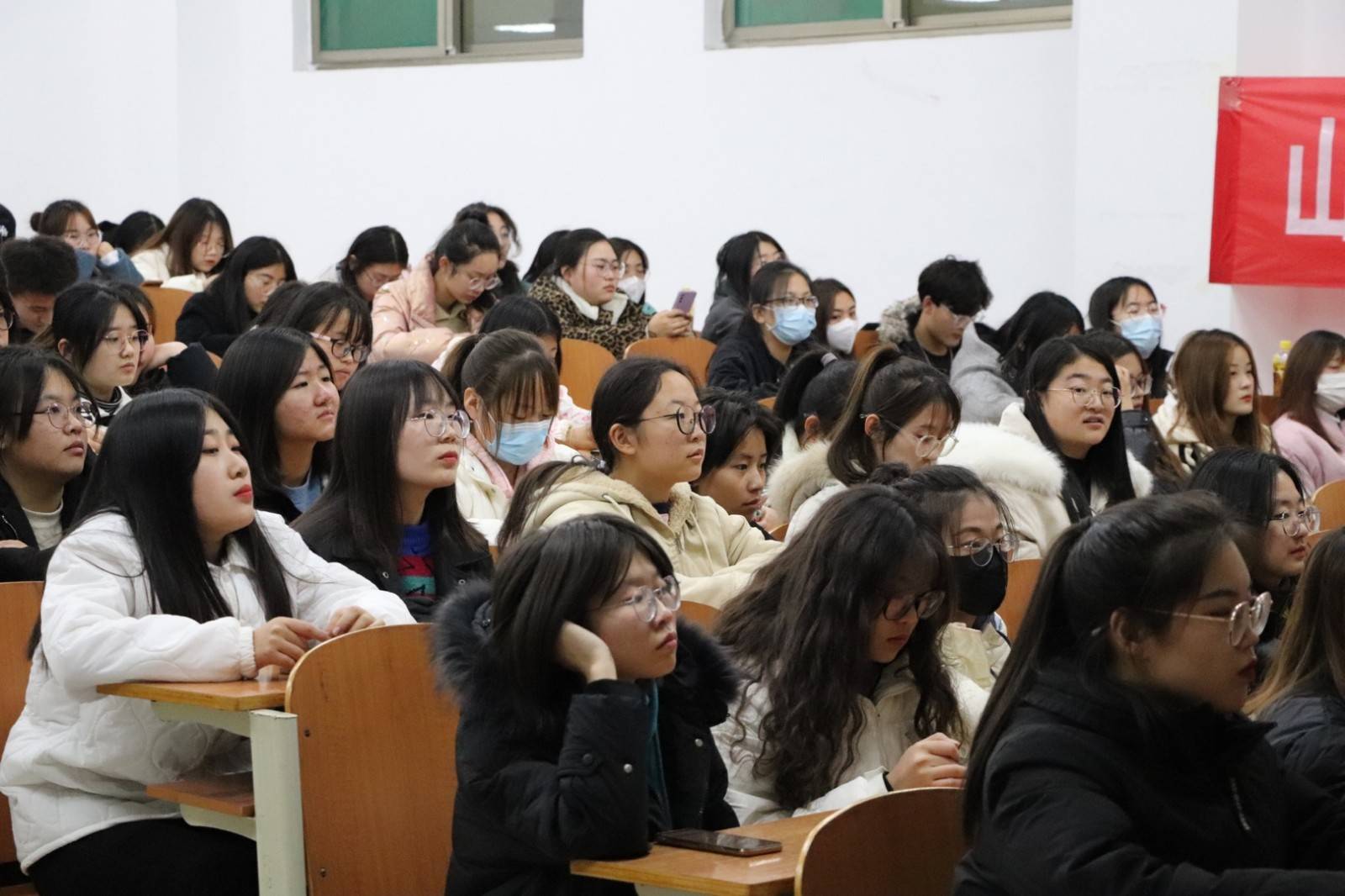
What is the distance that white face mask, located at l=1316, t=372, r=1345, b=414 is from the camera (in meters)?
6.18

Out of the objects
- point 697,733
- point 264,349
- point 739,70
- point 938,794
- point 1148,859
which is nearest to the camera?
point 1148,859

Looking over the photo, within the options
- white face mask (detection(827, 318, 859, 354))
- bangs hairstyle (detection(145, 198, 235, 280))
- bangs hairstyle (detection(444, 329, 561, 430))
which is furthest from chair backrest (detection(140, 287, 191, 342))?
bangs hairstyle (detection(444, 329, 561, 430))

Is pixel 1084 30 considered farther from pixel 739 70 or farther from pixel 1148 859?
pixel 1148 859

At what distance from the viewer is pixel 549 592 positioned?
2.17 meters

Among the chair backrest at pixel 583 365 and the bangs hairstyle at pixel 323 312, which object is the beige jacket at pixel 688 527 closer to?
the bangs hairstyle at pixel 323 312

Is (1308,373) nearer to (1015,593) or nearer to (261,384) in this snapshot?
(1015,593)

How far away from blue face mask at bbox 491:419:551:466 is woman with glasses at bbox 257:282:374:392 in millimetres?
596

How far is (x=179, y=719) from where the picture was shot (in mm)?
2688

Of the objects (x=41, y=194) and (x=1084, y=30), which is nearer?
(x=1084, y=30)

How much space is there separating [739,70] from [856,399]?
4755 mm

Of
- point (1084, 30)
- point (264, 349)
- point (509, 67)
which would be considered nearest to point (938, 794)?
point (264, 349)

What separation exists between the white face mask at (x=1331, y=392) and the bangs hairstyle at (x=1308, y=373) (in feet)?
0.06

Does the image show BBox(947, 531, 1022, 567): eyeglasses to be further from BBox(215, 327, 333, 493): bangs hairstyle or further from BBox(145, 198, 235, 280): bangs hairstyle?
BBox(145, 198, 235, 280): bangs hairstyle

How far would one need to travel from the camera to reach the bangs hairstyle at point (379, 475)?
130 inches
